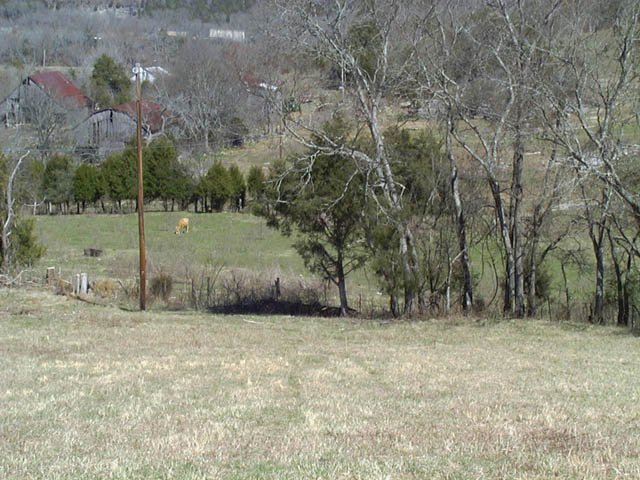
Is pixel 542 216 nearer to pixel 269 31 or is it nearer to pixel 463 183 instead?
pixel 463 183

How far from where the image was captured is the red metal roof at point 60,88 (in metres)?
89.4

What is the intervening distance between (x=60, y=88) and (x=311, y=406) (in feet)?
293

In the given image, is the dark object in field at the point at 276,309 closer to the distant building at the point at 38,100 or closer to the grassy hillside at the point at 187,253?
the grassy hillside at the point at 187,253

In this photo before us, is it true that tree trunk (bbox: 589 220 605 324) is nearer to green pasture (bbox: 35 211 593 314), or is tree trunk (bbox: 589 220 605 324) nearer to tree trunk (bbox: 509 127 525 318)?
green pasture (bbox: 35 211 593 314)

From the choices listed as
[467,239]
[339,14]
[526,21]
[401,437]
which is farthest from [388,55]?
[401,437]

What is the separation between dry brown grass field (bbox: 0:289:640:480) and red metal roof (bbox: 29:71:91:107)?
7530cm

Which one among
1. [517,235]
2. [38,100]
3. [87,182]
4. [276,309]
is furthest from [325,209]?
[38,100]

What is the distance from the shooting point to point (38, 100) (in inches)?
3346

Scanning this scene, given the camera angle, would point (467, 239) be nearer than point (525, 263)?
No

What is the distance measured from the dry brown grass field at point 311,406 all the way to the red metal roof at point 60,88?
75295 mm

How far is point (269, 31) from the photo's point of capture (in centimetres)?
2436

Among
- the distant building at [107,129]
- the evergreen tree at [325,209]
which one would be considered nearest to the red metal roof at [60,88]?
the distant building at [107,129]

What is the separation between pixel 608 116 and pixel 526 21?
155 inches

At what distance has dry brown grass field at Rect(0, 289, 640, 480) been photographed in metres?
6.62
